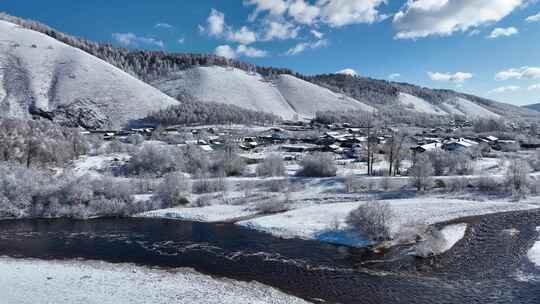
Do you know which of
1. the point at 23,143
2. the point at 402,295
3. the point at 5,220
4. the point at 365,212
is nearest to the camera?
the point at 402,295

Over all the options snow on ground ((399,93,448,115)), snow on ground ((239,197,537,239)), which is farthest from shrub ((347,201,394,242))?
snow on ground ((399,93,448,115))

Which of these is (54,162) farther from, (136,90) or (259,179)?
(136,90)

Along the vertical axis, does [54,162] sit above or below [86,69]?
below

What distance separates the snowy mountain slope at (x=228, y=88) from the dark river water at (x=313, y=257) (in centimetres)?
11156

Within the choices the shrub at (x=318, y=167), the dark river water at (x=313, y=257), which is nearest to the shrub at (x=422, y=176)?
the dark river water at (x=313, y=257)

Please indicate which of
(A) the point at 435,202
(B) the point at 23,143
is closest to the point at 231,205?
(A) the point at 435,202

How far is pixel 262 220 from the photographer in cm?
3322

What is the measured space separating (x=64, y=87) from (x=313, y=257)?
343ft

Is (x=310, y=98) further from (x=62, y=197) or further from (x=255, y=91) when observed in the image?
(x=62, y=197)

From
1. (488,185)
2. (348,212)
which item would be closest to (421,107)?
(488,185)

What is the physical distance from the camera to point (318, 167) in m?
49.5

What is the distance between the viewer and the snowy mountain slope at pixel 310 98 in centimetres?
15750

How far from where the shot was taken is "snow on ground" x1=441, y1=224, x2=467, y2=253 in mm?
26106

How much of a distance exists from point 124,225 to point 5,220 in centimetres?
1125
